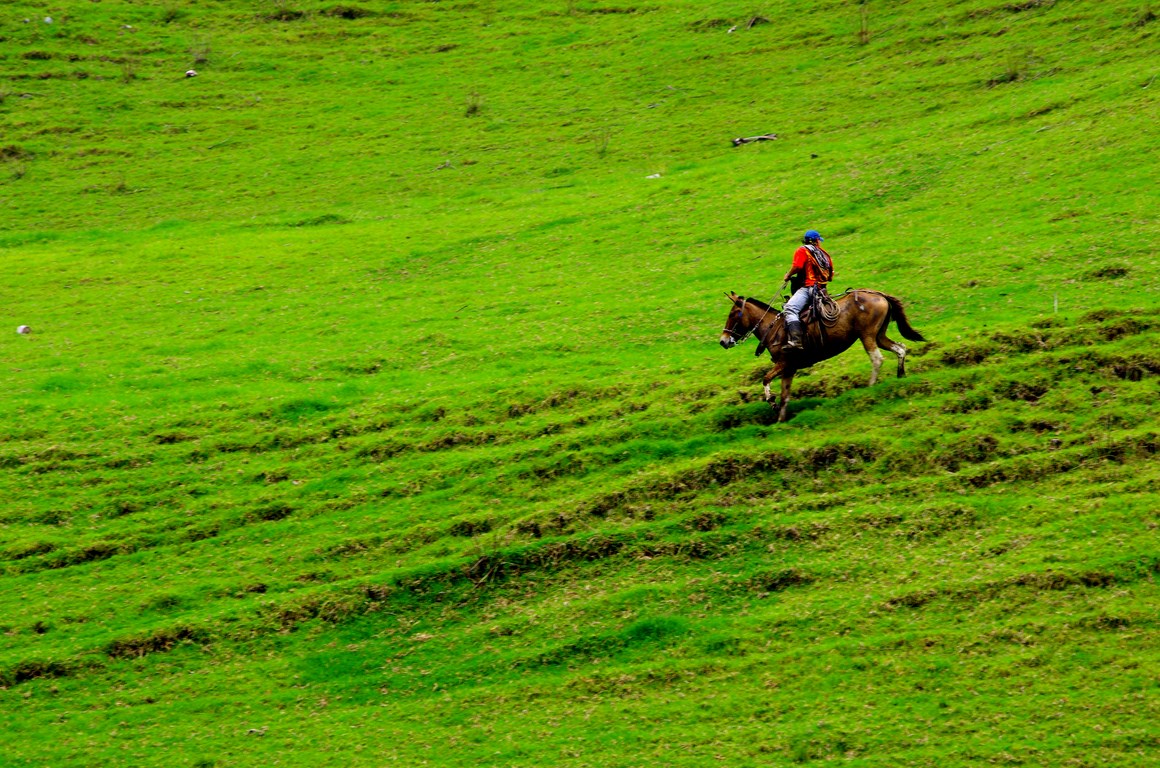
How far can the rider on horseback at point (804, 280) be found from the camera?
76.6 ft

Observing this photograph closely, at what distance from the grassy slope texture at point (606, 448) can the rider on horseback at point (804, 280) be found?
207cm

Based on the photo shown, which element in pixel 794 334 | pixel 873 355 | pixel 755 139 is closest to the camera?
pixel 794 334

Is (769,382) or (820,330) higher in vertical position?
(820,330)

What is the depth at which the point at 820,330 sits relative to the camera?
23.6 metres

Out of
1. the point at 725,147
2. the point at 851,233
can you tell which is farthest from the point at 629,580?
the point at 725,147

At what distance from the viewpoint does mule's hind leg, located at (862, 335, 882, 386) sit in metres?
23.8

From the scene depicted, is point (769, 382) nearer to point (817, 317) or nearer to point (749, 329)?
point (749, 329)

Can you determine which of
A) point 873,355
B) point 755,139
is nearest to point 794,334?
point 873,355

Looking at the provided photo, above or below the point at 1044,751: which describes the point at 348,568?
above

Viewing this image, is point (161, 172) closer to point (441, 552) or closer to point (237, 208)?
point (237, 208)

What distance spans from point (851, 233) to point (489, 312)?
11780mm

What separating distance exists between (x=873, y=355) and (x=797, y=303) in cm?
219

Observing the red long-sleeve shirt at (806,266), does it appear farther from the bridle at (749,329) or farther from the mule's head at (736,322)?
the mule's head at (736,322)

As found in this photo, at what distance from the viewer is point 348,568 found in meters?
22.6
